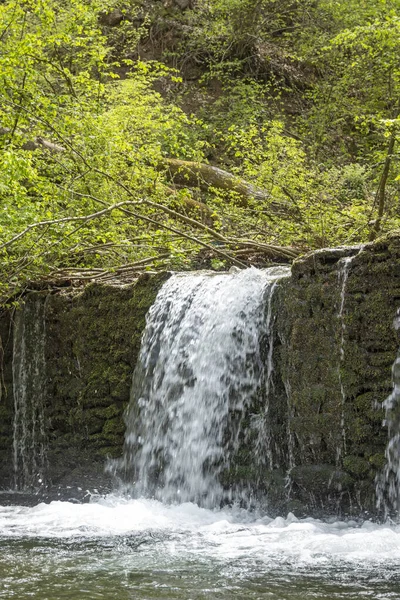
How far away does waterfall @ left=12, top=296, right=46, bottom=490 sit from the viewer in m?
8.18

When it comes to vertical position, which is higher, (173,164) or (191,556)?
(173,164)

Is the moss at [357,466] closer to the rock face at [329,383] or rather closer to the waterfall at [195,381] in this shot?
the rock face at [329,383]

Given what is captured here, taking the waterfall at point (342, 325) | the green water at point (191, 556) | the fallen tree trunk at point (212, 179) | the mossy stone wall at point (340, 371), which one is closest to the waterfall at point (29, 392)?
the green water at point (191, 556)

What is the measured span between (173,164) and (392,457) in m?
7.85

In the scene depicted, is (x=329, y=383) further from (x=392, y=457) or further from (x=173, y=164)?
(x=173, y=164)

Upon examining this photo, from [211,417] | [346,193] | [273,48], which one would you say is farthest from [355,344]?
[273,48]

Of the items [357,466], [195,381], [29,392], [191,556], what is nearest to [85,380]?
[29,392]

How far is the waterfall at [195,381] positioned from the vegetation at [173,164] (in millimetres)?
1315

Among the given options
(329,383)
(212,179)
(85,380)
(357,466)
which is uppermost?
(212,179)

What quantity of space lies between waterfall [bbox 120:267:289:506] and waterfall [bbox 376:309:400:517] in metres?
1.14

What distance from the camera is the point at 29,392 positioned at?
8.33 metres

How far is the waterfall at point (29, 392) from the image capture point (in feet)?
26.8

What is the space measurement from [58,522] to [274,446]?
175 centimetres

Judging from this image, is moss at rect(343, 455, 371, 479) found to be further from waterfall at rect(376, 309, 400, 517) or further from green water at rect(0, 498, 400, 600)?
green water at rect(0, 498, 400, 600)
